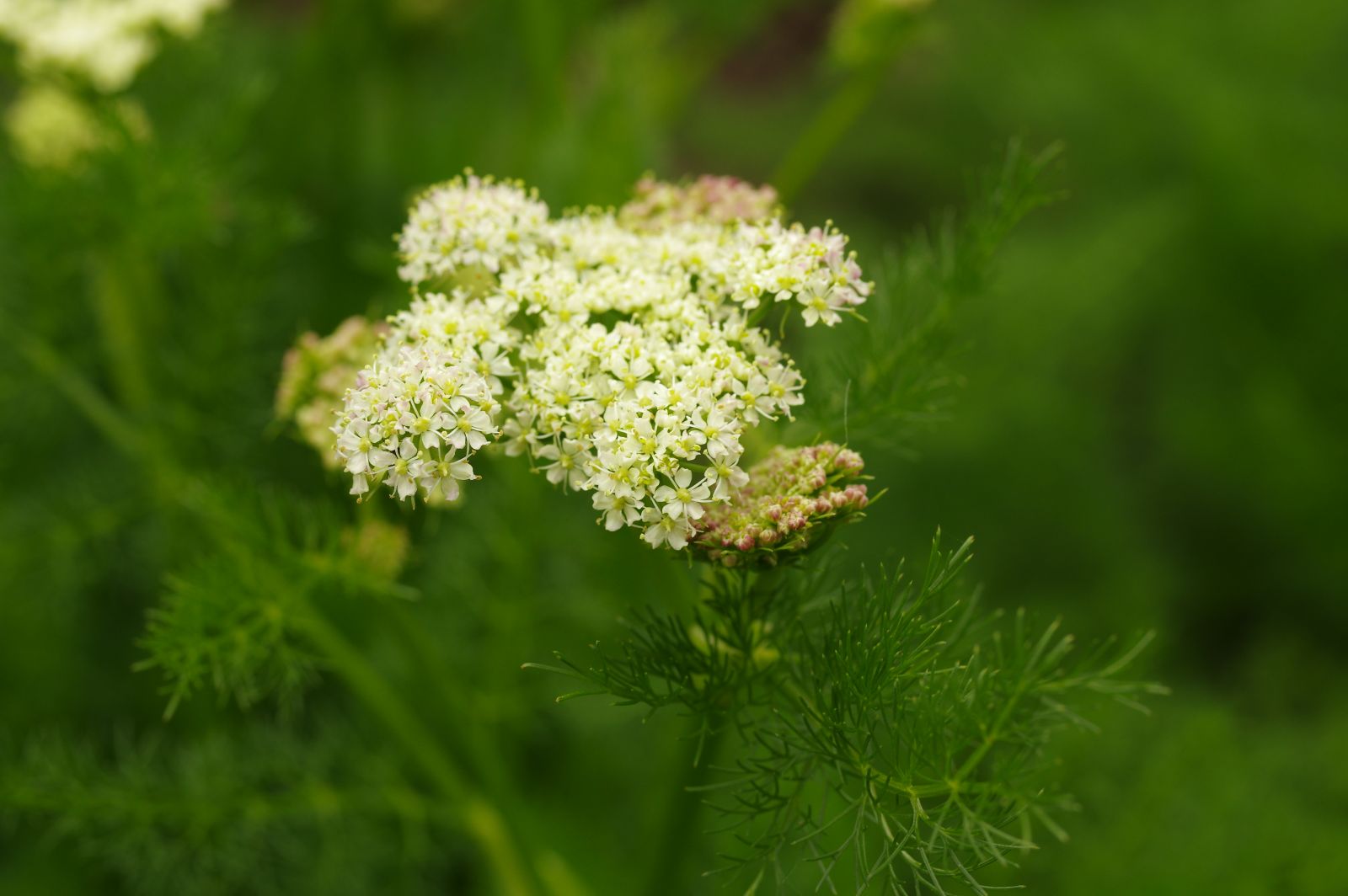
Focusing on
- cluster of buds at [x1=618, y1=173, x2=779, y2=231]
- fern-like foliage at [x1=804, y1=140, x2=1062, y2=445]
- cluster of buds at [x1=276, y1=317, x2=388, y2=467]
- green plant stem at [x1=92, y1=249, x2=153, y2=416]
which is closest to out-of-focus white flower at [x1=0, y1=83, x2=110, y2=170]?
green plant stem at [x1=92, y1=249, x2=153, y2=416]

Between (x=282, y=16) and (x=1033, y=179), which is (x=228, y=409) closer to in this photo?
(x=1033, y=179)

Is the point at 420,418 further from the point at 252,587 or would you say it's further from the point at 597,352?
the point at 252,587

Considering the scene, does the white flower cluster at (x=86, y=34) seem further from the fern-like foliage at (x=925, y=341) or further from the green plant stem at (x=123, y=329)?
the fern-like foliage at (x=925, y=341)

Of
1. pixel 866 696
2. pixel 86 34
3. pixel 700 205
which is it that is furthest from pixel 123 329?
pixel 866 696

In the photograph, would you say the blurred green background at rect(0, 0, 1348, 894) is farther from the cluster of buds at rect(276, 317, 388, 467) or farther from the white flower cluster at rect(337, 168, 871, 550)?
the white flower cluster at rect(337, 168, 871, 550)

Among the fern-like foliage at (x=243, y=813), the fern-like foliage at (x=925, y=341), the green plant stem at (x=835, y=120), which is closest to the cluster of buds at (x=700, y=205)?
the fern-like foliage at (x=925, y=341)
